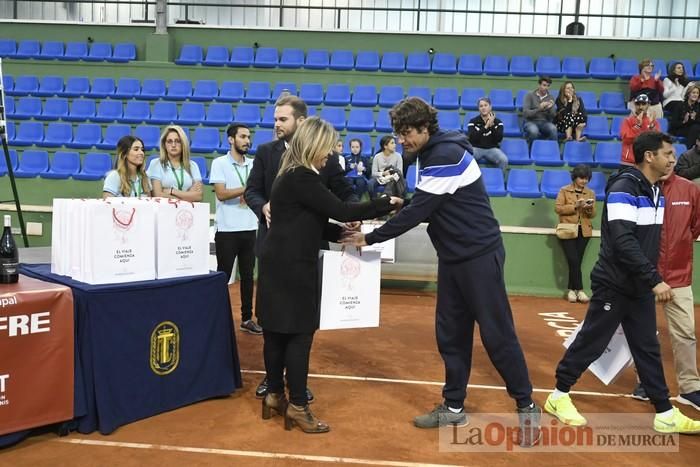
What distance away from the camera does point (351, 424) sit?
371 centimetres

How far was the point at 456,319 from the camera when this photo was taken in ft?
11.9

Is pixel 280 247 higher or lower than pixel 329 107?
lower

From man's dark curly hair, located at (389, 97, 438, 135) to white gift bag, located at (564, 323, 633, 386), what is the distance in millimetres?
1642

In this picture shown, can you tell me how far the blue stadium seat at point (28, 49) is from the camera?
12820mm

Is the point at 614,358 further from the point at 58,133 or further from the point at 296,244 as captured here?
the point at 58,133

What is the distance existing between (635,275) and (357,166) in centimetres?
591

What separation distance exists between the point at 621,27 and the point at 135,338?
534 inches

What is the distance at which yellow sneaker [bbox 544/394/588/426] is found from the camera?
12.4 ft

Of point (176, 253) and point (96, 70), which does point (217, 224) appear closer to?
point (176, 253)

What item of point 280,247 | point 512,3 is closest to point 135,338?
point 280,247

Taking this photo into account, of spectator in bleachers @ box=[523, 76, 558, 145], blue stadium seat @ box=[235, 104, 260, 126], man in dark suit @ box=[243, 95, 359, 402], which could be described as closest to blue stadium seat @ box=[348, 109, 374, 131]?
blue stadium seat @ box=[235, 104, 260, 126]

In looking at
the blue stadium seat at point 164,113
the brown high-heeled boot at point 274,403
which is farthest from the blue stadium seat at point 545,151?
the brown high-heeled boot at point 274,403

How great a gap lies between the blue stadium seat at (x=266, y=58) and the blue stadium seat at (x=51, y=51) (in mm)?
3875

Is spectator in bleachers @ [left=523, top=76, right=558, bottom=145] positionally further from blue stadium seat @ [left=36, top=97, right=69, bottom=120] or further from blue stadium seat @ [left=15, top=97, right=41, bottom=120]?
blue stadium seat @ [left=15, top=97, right=41, bottom=120]
